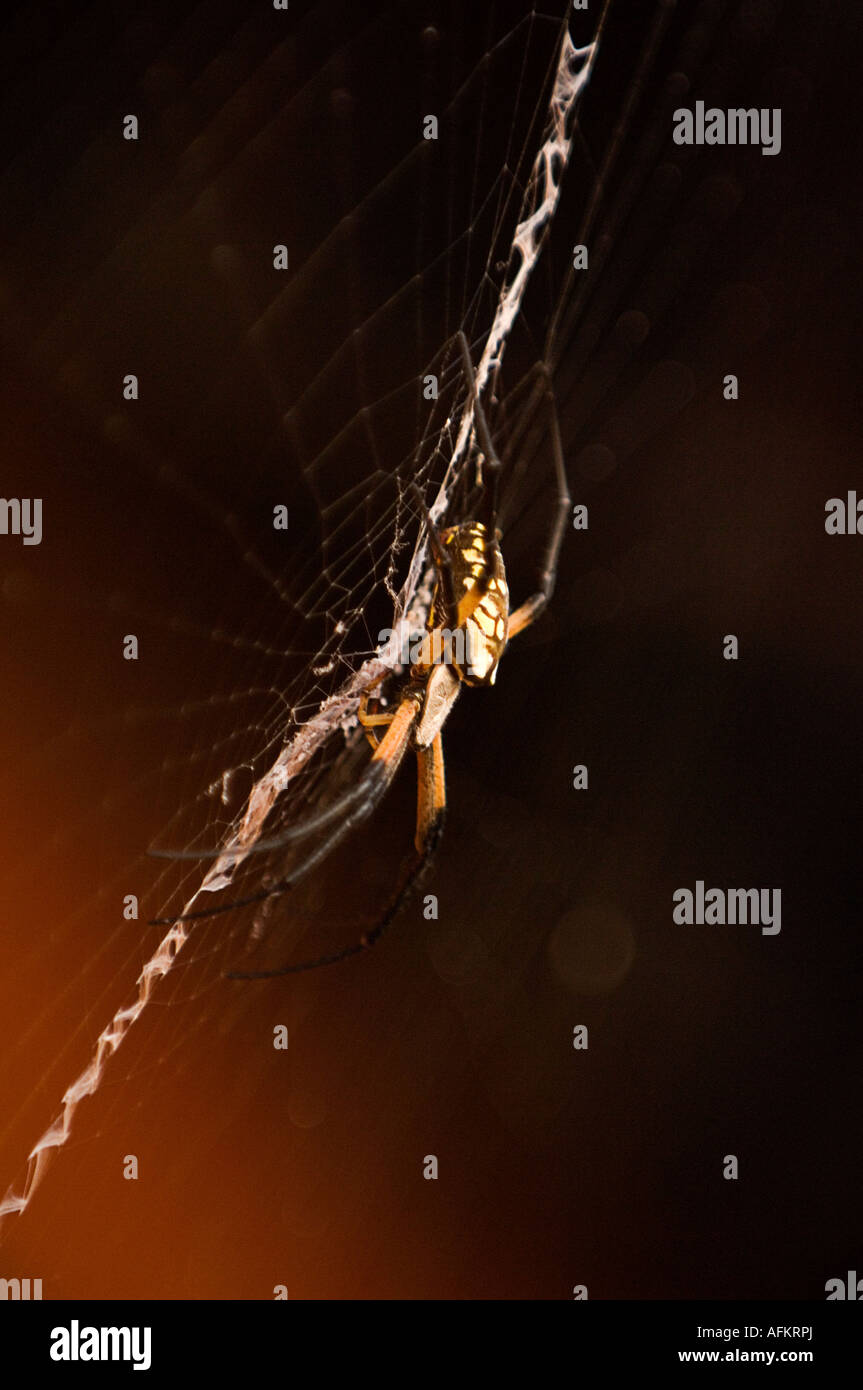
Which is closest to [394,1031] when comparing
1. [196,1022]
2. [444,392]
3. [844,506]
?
[196,1022]

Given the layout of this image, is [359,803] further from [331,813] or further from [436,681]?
[436,681]

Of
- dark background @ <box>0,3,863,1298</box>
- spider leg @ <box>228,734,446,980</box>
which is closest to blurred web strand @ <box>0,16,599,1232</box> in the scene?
dark background @ <box>0,3,863,1298</box>

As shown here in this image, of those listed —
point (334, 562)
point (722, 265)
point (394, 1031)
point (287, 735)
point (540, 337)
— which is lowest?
point (394, 1031)

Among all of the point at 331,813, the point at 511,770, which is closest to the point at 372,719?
the point at 331,813

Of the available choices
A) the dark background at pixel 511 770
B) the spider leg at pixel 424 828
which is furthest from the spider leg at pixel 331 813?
the dark background at pixel 511 770

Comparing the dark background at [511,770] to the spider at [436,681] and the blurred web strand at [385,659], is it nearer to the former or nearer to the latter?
the blurred web strand at [385,659]

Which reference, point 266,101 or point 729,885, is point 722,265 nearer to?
point 266,101
